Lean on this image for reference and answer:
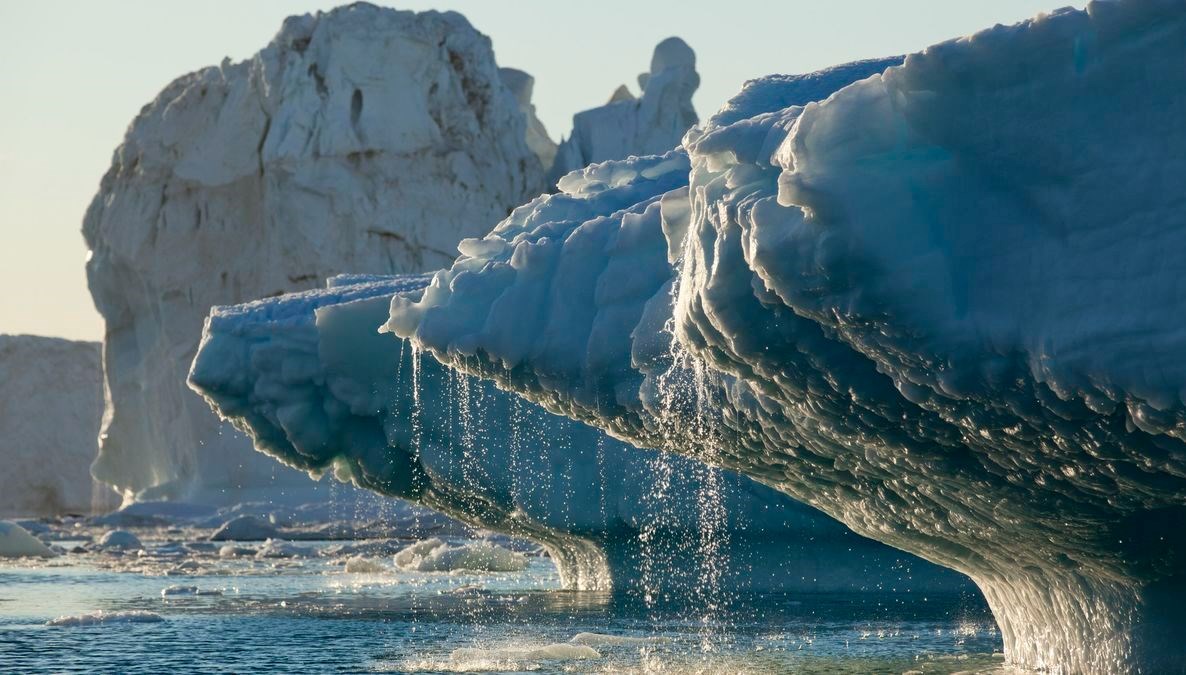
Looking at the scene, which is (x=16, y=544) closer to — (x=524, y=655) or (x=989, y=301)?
(x=524, y=655)

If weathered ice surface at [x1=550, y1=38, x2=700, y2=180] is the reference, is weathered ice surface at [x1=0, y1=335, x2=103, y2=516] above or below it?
below

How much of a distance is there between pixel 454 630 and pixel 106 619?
3.20m

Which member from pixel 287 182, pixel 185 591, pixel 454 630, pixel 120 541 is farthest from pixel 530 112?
pixel 454 630

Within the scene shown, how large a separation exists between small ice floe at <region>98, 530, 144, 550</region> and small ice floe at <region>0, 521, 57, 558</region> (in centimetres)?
139

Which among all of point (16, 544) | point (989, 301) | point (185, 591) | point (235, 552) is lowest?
point (185, 591)

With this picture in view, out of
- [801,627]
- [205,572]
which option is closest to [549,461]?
[801,627]

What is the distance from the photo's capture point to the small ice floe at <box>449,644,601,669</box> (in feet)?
36.1

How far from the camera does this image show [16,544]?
1129 inches

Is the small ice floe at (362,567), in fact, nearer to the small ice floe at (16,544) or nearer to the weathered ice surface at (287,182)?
the small ice floe at (16,544)

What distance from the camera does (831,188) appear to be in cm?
605

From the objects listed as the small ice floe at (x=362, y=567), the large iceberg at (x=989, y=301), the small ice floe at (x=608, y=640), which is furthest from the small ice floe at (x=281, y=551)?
the large iceberg at (x=989, y=301)

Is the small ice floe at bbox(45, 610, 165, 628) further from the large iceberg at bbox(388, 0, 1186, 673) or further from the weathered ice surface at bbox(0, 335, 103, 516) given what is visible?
the weathered ice surface at bbox(0, 335, 103, 516)

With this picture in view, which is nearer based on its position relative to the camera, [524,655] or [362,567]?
[524,655]

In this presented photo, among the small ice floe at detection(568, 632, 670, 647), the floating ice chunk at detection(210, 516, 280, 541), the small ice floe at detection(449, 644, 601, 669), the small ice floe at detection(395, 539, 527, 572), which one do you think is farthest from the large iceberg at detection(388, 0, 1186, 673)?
the floating ice chunk at detection(210, 516, 280, 541)
